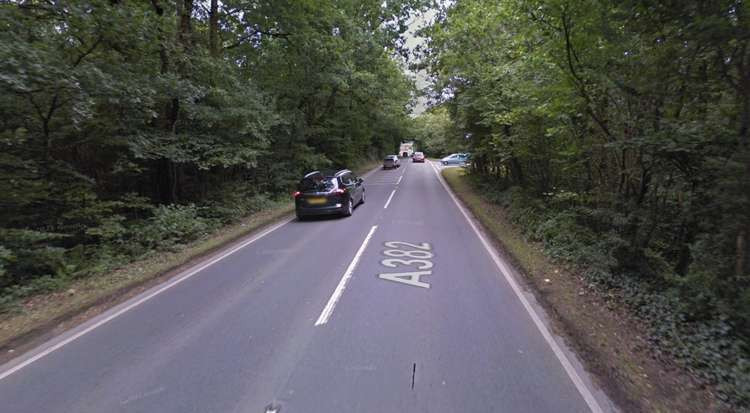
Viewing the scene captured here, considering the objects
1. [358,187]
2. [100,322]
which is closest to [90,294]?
[100,322]

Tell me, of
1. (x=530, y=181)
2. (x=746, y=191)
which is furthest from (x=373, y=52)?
(x=746, y=191)

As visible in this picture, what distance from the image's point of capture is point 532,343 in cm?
368

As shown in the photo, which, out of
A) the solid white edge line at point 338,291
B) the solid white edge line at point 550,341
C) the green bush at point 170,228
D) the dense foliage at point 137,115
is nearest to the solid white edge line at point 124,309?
the green bush at point 170,228

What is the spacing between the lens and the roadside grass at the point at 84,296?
4199mm

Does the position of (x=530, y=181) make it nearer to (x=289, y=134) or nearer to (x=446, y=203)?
(x=446, y=203)

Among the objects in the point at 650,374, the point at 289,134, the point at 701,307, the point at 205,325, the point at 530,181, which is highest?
the point at 289,134

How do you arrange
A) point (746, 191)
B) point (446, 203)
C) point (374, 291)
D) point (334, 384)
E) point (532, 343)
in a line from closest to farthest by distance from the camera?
point (334, 384) < point (746, 191) < point (532, 343) < point (374, 291) < point (446, 203)

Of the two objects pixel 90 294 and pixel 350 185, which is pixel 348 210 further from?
pixel 90 294

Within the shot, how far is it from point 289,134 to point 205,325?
15126 millimetres

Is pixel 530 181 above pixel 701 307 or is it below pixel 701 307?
above

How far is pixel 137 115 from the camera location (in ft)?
29.0

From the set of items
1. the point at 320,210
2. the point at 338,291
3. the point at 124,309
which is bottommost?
the point at 124,309

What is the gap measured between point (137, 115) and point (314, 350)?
8423 mm

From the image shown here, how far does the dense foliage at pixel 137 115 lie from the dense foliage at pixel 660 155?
320 inches
